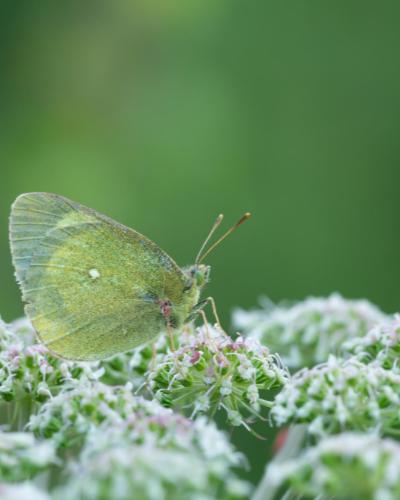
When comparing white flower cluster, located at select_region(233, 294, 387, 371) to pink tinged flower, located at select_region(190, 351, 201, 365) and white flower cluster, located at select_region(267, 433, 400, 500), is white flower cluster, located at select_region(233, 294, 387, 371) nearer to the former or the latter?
pink tinged flower, located at select_region(190, 351, 201, 365)

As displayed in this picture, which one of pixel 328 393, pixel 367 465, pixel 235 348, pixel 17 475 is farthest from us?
pixel 235 348

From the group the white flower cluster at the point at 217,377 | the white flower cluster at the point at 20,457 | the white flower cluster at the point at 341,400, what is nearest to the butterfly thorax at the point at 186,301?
the white flower cluster at the point at 217,377

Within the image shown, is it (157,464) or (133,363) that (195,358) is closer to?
(133,363)

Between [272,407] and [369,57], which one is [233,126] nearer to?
Answer: [369,57]

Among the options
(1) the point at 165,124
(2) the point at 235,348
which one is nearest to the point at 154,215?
(1) the point at 165,124

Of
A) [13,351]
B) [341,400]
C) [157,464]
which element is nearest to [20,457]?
[157,464]

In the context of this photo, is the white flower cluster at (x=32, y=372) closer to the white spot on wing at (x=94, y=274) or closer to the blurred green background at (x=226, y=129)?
the white spot on wing at (x=94, y=274)
